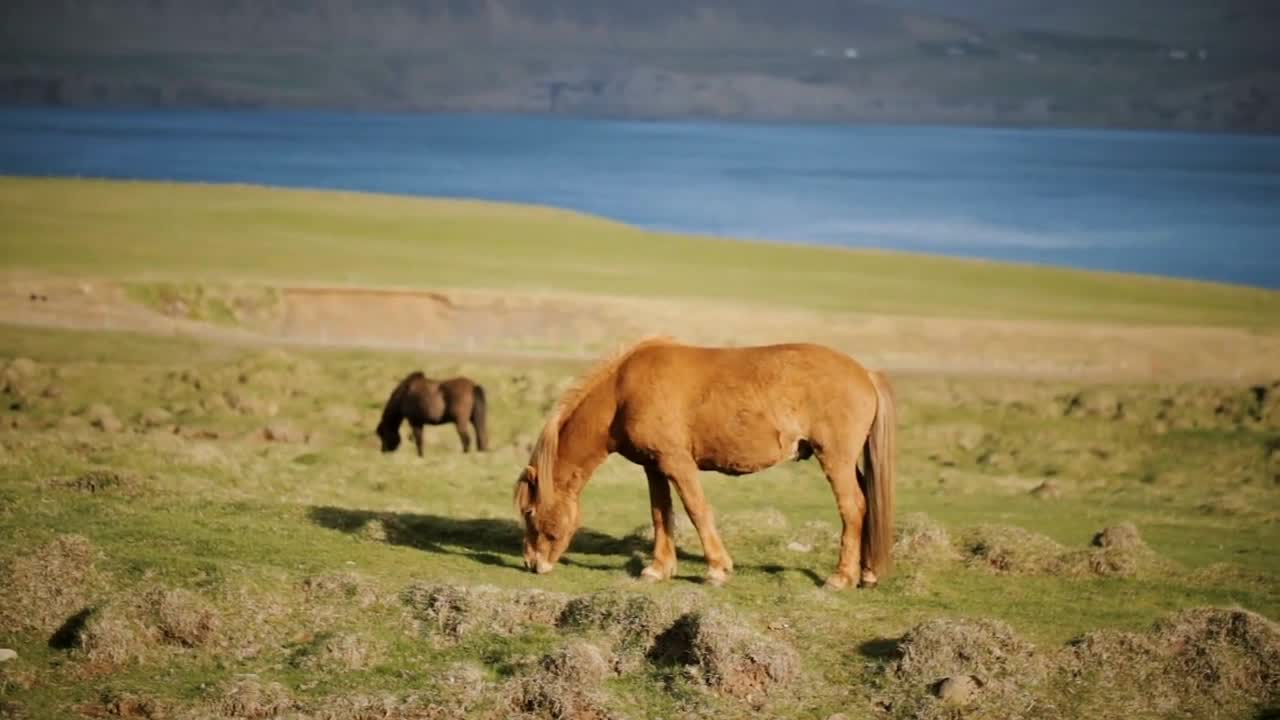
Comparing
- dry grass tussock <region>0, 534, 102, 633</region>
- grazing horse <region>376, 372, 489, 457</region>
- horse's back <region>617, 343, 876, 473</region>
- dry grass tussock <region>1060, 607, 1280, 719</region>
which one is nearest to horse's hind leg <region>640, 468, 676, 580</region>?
horse's back <region>617, 343, 876, 473</region>

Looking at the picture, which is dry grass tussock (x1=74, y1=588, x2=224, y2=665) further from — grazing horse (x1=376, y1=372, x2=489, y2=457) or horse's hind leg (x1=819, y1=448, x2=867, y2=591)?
grazing horse (x1=376, y1=372, x2=489, y2=457)

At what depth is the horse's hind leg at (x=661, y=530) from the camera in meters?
12.7

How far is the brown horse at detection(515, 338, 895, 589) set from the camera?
1237 cm

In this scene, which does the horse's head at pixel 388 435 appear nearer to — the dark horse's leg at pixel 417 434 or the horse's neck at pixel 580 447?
the dark horse's leg at pixel 417 434

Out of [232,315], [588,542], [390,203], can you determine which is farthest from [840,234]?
[588,542]

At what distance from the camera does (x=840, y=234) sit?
97.7m

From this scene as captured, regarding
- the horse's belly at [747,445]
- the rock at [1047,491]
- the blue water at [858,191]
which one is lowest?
the rock at [1047,491]

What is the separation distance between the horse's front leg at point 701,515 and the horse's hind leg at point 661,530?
207 millimetres

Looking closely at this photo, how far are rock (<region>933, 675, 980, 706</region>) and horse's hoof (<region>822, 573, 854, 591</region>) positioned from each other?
2265 mm

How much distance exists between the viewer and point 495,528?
15086mm

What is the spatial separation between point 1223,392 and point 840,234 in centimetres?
6796

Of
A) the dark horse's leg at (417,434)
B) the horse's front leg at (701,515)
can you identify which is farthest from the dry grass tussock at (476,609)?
the dark horse's leg at (417,434)

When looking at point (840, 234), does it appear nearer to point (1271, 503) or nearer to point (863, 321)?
point (863, 321)

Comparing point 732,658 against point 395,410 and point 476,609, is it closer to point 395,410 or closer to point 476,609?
point 476,609
